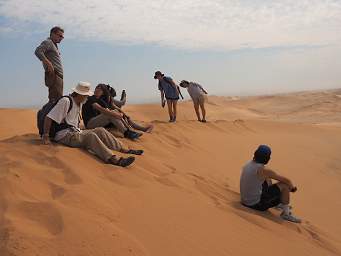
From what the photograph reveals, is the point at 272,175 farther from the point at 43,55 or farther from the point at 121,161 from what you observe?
the point at 43,55

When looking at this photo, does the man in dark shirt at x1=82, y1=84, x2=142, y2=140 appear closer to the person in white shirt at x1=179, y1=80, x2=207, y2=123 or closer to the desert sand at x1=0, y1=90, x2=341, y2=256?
the desert sand at x1=0, y1=90, x2=341, y2=256

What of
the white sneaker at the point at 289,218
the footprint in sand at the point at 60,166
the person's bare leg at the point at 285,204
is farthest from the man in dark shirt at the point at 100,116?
the white sneaker at the point at 289,218

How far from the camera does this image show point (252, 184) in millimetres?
5883

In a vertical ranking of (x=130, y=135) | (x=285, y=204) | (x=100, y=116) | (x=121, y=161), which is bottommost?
(x=285, y=204)

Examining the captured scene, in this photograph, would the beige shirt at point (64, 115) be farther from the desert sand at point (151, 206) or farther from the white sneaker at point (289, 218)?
the white sneaker at point (289, 218)

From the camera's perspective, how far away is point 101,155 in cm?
598

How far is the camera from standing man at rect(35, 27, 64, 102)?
723 cm

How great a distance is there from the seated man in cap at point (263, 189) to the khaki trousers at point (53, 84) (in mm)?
3620

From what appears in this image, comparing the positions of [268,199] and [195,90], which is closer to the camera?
[268,199]

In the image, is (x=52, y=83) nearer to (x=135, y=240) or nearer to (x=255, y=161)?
(x=255, y=161)

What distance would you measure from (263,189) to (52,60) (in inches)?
164

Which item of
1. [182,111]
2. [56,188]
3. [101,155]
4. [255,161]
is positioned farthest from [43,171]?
[182,111]

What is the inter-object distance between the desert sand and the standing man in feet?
4.06

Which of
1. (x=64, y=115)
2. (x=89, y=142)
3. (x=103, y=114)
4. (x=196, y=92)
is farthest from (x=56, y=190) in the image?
(x=196, y=92)
